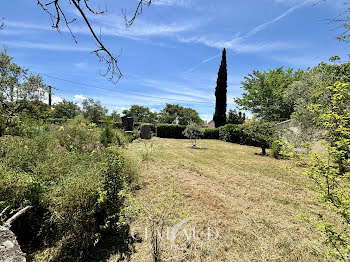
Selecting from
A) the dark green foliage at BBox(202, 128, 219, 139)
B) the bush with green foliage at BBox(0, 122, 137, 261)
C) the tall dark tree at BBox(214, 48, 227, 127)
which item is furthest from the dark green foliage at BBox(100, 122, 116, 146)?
the tall dark tree at BBox(214, 48, 227, 127)

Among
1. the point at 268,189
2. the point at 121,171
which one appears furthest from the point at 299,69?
the point at 121,171

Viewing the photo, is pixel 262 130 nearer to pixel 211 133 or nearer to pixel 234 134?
pixel 234 134

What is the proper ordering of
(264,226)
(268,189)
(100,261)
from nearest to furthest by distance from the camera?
(100,261) → (264,226) → (268,189)

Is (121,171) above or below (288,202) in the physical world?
above

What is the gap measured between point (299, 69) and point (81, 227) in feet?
98.6

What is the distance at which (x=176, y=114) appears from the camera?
4469 cm

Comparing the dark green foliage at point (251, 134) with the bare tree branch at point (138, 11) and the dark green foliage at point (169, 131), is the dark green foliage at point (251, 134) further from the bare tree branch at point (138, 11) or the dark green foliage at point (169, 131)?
the bare tree branch at point (138, 11)

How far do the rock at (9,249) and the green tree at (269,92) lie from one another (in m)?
23.8

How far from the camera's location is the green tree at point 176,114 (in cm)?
3993

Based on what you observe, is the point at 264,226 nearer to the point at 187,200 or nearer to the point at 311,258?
the point at 311,258

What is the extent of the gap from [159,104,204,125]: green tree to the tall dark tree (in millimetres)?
16277

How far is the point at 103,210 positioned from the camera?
266 centimetres

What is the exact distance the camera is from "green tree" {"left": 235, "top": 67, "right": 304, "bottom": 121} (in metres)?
21.9

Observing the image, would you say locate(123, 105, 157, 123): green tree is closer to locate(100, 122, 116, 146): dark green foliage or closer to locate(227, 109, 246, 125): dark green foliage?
locate(227, 109, 246, 125): dark green foliage
